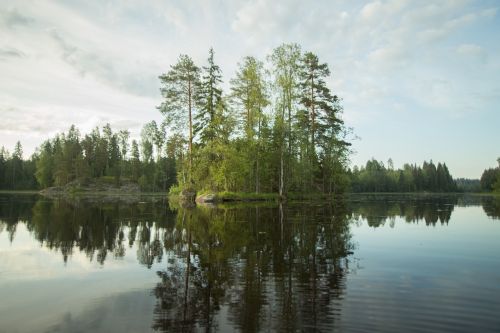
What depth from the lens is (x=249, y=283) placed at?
7691 mm

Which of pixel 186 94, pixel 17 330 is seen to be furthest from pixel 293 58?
pixel 17 330

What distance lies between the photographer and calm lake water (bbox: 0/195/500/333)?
5613 mm

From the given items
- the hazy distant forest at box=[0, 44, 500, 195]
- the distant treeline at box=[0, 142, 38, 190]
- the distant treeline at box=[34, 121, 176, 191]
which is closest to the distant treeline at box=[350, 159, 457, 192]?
the distant treeline at box=[34, 121, 176, 191]

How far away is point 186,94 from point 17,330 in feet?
135

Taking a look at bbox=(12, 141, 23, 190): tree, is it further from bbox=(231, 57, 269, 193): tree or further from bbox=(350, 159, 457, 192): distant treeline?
bbox=(350, 159, 457, 192): distant treeline

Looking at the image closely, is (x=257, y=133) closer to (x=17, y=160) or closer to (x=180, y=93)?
(x=180, y=93)

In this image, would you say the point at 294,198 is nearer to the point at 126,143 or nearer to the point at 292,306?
the point at 292,306

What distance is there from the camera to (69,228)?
17.8 m

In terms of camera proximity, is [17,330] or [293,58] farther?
[293,58]

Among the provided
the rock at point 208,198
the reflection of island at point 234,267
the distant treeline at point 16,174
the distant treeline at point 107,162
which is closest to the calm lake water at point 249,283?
the reflection of island at point 234,267

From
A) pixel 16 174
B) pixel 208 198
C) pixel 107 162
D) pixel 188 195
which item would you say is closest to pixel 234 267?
pixel 208 198

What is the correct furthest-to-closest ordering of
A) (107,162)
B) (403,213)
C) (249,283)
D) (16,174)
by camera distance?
(16,174) < (107,162) < (403,213) < (249,283)

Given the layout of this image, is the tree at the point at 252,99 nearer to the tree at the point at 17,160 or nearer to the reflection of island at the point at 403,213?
the reflection of island at the point at 403,213

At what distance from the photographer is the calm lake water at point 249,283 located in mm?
5613
